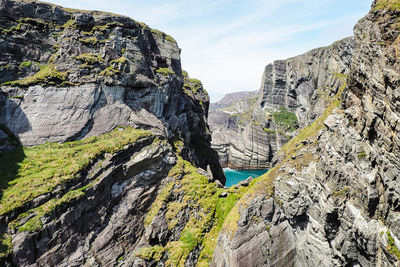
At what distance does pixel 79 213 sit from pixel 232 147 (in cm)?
12213

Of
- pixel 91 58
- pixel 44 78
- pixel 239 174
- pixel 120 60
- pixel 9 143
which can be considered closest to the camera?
pixel 9 143

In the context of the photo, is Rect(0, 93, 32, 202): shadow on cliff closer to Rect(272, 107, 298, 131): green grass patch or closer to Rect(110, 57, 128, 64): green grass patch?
Rect(110, 57, 128, 64): green grass patch

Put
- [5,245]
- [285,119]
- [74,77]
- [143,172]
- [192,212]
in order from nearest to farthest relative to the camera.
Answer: [5,245]
[192,212]
[143,172]
[74,77]
[285,119]

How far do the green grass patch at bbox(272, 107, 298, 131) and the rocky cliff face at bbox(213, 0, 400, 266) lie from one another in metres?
118

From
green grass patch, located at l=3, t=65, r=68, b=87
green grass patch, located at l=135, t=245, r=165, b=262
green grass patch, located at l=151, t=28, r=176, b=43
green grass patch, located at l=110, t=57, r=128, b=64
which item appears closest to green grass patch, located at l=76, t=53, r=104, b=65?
green grass patch, located at l=110, t=57, r=128, b=64

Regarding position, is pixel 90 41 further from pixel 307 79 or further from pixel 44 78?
pixel 307 79

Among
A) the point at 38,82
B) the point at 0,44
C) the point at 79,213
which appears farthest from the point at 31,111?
the point at 79,213

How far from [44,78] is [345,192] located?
155 feet

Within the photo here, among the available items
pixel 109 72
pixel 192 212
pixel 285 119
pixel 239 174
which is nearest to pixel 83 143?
pixel 109 72

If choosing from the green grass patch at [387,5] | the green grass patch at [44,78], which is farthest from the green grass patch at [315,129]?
the green grass patch at [44,78]

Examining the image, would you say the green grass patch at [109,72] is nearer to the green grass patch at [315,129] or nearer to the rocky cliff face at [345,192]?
the rocky cliff face at [345,192]

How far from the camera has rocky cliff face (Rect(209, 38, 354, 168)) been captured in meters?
118

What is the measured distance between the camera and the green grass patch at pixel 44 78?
36844mm

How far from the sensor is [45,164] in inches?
1141
